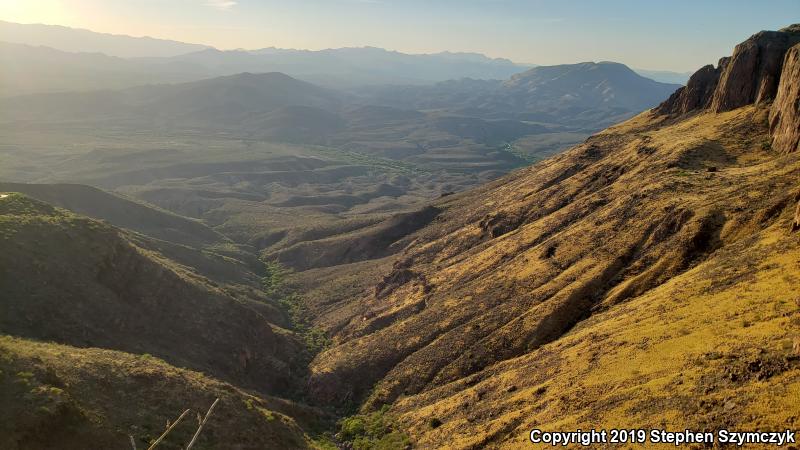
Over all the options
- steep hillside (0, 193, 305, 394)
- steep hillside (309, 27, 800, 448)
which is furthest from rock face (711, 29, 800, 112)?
steep hillside (0, 193, 305, 394)

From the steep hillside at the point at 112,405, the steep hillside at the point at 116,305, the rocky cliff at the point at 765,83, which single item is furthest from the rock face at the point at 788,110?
the steep hillside at the point at 116,305

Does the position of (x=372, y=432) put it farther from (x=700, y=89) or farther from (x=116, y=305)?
(x=700, y=89)

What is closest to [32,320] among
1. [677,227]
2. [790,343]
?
[790,343]

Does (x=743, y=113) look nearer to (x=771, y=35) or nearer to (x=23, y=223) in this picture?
(x=771, y=35)

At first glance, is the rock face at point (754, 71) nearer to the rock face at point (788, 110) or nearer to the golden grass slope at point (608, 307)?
the golden grass slope at point (608, 307)

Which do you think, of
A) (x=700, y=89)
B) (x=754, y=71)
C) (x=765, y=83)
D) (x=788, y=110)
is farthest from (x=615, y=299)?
(x=700, y=89)
